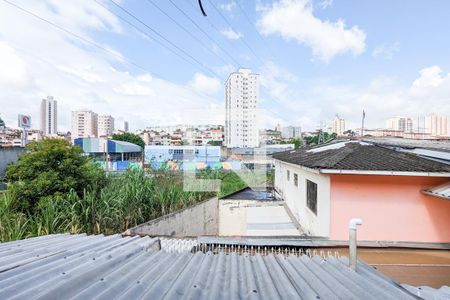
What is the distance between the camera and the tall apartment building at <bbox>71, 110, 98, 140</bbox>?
70938 millimetres

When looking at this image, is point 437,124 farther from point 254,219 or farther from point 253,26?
point 254,219

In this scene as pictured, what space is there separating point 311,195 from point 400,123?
35.7 metres

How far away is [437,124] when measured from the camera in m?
30.6

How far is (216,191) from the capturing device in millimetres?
12500

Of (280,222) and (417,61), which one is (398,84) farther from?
(280,222)

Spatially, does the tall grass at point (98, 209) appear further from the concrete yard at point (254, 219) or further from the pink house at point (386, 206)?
the pink house at point (386, 206)

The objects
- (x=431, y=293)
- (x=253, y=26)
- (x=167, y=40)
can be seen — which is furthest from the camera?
(x=253, y=26)

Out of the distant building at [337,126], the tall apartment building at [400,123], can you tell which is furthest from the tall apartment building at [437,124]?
the distant building at [337,126]

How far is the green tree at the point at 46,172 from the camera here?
634cm

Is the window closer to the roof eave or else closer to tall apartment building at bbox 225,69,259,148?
the roof eave

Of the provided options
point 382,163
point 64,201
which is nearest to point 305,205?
point 382,163

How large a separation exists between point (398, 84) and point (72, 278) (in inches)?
686

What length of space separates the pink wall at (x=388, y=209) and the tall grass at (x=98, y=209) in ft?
17.9

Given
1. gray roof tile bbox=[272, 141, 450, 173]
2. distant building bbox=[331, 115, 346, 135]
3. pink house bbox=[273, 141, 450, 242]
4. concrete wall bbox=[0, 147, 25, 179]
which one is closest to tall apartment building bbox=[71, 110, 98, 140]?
concrete wall bbox=[0, 147, 25, 179]
